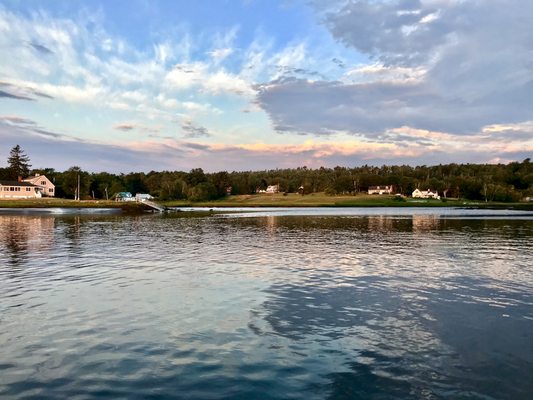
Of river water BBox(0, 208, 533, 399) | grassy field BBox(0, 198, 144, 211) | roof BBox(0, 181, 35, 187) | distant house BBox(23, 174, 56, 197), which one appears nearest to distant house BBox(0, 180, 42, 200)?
roof BBox(0, 181, 35, 187)

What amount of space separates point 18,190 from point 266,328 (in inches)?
7570

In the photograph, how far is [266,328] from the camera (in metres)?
17.5

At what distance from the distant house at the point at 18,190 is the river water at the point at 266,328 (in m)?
165

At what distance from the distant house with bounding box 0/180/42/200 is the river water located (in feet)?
543

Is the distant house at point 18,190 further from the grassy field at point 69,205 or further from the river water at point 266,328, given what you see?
the river water at point 266,328

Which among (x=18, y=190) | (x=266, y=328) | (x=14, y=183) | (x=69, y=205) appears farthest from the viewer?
(x=14, y=183)

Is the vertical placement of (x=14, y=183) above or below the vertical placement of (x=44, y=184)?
above

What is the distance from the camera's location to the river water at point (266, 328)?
12.3 m

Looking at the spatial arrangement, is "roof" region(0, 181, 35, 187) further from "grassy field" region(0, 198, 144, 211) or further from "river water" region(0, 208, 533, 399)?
"river water" region(0, 208, 533, 399)

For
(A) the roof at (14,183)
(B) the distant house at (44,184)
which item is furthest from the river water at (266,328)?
(B) the distant house at (44,184)

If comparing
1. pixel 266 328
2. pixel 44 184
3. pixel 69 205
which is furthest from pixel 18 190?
pixel 266 328

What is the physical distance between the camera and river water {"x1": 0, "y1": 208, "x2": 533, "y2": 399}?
12266 mm

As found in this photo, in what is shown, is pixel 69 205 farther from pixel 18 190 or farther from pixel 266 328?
pixel 266 328

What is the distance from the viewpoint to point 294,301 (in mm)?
21922
